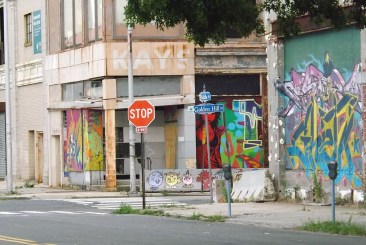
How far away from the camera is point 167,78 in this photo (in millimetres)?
37438

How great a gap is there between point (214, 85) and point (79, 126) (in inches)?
233

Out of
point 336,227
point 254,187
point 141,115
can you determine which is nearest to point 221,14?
point 336,227

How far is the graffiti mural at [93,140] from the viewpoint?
1512 inches

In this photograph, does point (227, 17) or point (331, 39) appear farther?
point (331, 39)

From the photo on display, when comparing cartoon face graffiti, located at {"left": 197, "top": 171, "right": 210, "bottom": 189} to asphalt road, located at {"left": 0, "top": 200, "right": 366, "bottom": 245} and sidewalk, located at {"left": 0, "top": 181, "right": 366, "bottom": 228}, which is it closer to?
sidewalk, located at {"left": 0, "top": 181, "right": 366, "bottom": 228}

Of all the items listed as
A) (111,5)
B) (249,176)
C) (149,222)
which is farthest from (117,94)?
(149,222)

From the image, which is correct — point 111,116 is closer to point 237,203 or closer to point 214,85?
point 214,85

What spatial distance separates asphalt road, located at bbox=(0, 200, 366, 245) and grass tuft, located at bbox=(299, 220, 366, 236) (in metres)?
0.35

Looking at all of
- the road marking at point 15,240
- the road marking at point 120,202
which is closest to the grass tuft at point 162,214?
the road marking at point 120,202

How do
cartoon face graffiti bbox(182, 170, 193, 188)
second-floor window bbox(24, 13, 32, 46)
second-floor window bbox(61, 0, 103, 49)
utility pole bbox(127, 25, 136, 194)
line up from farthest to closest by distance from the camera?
second-floor window bbox(24, 13, 32, 46)
second-floor window bbox(61, 0, 103, 49)
cartoon face graffiti bbox(182, 170, 193, 188)
utility pole bbox(127, 25, 136, 194)

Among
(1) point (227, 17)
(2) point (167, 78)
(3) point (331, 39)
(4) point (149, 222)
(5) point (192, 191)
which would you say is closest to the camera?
(1) point (227, 17)

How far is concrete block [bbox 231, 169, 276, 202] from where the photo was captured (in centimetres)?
2638

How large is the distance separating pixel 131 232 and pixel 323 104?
8.51 m

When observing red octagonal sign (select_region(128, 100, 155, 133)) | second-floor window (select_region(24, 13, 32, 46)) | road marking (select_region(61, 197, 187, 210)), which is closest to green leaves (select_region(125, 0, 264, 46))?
red octagonal sign (select_region(128, 100, 155, 133))
